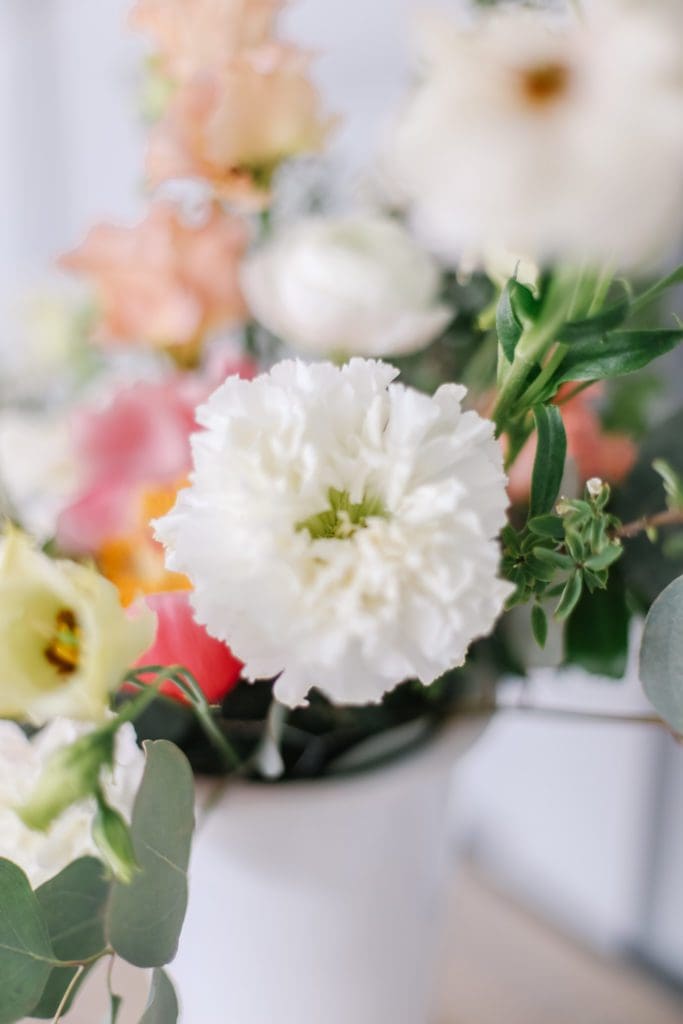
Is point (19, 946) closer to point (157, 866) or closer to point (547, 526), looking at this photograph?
point (157, 866)

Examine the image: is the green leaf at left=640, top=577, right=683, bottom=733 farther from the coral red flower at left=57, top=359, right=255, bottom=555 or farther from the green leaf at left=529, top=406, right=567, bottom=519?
the coral red flower at left=57, top=359, right=255, bottom=555

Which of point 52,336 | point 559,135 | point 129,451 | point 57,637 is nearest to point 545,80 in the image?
point 559,135

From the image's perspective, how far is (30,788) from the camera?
0.20 m

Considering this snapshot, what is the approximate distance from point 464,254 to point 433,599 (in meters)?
0.09

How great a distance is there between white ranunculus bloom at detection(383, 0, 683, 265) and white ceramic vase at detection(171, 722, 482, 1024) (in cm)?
23

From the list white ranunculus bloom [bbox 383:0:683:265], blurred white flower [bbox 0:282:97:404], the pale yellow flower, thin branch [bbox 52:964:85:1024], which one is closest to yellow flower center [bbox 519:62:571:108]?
white ranunculus bloom [bbox 383:0:683:265]

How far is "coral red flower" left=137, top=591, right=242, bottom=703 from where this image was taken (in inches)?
8.3

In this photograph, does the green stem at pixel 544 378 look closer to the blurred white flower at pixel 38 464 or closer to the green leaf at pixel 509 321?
the green leaf at pixel 509 321

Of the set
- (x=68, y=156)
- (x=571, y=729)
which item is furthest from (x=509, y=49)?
(x=68, y=156)

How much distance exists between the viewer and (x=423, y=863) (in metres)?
0.35

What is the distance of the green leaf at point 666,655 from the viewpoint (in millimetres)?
205

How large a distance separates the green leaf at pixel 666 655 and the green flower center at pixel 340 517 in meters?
0.07

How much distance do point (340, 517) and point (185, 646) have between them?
0.06 meters

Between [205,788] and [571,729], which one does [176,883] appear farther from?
[571,729]
